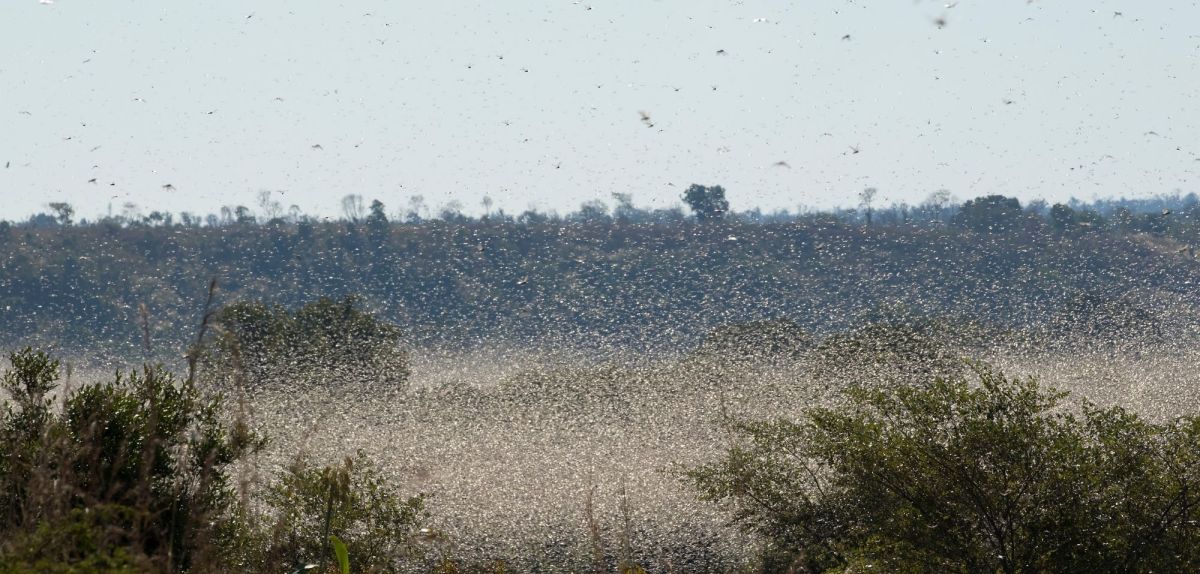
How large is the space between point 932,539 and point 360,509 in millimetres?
11217

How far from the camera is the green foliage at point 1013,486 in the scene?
1478 centimetres

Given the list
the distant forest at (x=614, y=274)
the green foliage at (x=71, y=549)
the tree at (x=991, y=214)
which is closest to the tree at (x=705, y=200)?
the distant forest at (x=614, y=274)

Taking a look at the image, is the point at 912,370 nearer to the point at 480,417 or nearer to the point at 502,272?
the point at 480,417

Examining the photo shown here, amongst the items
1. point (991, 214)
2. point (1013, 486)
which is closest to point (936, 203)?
point (991, 214)

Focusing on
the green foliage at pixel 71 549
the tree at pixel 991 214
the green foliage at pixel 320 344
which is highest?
the tree at pixel 991 214

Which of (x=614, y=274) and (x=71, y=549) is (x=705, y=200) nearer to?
(x=614, y=274)

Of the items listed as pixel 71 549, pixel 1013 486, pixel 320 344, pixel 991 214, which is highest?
pixel 991 214

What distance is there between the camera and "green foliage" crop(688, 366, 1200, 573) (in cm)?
1478

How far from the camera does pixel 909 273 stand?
11950cm

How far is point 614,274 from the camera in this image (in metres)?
125

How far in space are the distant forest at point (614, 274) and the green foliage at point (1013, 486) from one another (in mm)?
82901

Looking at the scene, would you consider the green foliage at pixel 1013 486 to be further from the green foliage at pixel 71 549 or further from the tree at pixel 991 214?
the tree at pixel 991 214

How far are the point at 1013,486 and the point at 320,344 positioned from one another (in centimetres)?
5048

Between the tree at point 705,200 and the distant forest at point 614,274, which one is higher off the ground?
the tree at point 705,200
